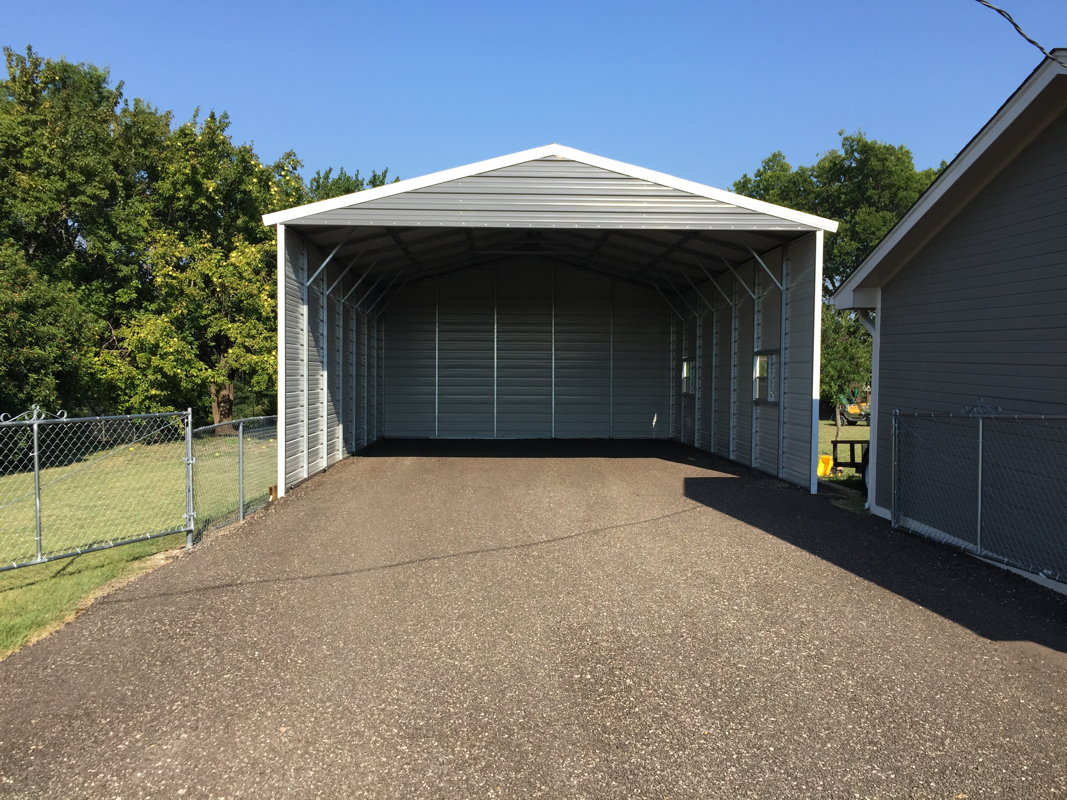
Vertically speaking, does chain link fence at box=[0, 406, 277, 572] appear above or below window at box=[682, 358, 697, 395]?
below

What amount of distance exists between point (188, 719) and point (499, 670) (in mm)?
1725

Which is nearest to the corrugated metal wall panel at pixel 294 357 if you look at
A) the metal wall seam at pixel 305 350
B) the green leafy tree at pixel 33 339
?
the metal wall seam at pixel 305 350

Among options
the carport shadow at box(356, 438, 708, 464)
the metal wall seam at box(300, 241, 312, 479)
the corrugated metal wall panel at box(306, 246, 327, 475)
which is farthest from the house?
the corrugated metal wall panel at box(306, 246, 327, 475)

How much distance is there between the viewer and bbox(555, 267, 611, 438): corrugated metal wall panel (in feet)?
65.5

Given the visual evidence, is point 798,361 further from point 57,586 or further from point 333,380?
point 57,586

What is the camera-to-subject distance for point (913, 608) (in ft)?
18.0

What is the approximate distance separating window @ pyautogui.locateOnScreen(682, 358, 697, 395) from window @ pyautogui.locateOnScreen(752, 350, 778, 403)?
4366 millimetres

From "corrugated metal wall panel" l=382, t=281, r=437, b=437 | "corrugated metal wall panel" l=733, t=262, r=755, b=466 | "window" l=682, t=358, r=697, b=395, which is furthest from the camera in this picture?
"corrugated metal wall panel" l=382, t=281, r=437, b=437

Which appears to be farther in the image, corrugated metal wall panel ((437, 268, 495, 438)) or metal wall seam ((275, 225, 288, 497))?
corrugated metal wall panel ((437, 268, 495, 438))

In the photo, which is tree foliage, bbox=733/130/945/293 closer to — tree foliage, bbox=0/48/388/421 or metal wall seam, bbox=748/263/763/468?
metal wall seam, bbox=748/263/763/468

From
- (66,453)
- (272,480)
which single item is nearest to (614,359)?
(272,480)

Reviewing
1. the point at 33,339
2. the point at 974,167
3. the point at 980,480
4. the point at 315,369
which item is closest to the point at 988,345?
the point at 980,480

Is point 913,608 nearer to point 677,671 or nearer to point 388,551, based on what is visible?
point 677,671

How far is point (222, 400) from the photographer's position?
72.6 ft
